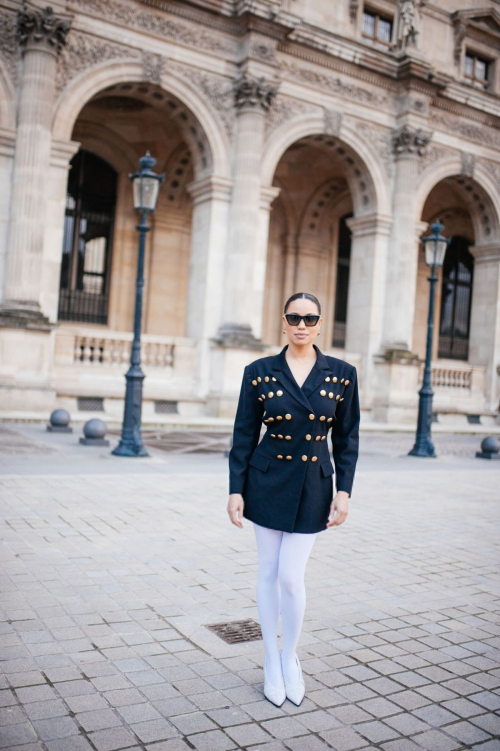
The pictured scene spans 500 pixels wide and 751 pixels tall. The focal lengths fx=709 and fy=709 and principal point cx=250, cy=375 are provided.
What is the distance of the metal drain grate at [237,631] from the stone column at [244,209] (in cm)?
1487

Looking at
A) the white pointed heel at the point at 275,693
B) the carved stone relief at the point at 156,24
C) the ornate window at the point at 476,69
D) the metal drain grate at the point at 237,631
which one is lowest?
the metal drain grate at the point at 237,631

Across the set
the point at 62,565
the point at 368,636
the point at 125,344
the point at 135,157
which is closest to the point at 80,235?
the point at 135,157

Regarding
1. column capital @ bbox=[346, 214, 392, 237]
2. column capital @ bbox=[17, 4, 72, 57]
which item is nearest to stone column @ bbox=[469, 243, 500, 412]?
column capital @ bbox=[346, 214, 392, 237]

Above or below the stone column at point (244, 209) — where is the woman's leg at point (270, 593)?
below

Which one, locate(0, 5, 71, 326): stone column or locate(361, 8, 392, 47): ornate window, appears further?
locate(361, 8, 392, 47): ornate window

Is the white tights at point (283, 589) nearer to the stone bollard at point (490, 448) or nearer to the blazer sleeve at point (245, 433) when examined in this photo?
the blazer sleeve at point (245, 433)

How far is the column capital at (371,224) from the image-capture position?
72.7 feet

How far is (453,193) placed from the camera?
29375 millimetres

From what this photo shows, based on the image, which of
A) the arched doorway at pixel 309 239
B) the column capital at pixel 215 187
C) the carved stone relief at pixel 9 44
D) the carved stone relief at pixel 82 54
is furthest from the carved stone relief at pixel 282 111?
the carved stone relief at pixel 9 44

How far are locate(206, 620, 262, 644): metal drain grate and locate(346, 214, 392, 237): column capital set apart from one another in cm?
1915

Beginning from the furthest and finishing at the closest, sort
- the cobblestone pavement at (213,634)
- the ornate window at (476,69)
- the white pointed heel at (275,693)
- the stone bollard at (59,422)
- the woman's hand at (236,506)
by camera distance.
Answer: the ornate window at (476,69), the stone bollard at (59,422), the woman's hand at (236,506), the white pointed heel at (275,693), the cobblestone pavement at (213,634)

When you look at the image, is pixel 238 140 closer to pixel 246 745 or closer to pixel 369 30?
pixel 369 30

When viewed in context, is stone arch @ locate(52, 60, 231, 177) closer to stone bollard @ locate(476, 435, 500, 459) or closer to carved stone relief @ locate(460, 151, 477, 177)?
carved stone relief @ locate(460, 151, 477, 177)

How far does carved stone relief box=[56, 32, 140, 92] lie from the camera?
16953 mm
